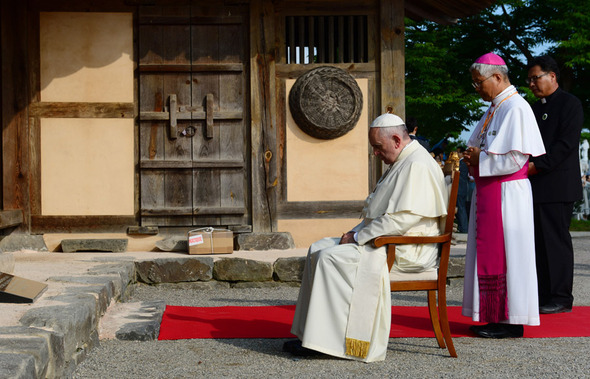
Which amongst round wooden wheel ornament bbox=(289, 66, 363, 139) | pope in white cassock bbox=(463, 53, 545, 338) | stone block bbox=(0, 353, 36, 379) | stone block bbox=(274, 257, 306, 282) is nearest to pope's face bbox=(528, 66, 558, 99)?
pope in white cassock bbox=(463, 53, 545, 338)

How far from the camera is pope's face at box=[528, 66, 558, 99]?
5414mm

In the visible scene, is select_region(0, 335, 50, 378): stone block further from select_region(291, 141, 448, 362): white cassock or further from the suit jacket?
the suit jacket

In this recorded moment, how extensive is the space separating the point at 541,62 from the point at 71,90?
4.72 meters

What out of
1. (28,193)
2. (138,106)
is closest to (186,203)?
(138,106)

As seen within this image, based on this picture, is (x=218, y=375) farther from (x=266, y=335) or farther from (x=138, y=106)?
(x=138, y=106)

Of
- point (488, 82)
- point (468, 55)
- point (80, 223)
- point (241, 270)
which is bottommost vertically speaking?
point (241, 270)

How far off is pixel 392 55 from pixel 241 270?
2.84 meters

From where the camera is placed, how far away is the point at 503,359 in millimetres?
4090

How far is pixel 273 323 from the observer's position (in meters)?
5.19

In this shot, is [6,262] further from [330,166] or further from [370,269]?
[330,166]

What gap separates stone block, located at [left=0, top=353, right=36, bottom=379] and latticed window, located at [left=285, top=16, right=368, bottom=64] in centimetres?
582

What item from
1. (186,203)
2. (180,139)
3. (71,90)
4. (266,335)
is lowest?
(266,335)

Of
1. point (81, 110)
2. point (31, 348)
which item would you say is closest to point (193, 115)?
point (81, 110)

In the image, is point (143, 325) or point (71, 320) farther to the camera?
point (143, 325)
